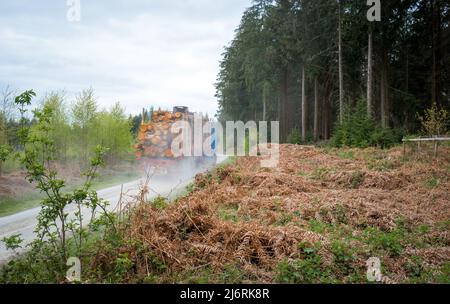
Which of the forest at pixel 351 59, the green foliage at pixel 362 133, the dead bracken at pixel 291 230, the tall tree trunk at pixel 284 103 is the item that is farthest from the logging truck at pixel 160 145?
the tall tree trunk at pixel 284 103

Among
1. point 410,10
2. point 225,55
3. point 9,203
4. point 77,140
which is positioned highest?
point 225,55

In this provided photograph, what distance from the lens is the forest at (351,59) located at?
2273 centimetres

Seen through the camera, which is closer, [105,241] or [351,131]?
[105,241]

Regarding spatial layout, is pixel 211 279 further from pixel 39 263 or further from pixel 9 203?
pixel 9 203

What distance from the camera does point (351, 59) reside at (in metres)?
29.0

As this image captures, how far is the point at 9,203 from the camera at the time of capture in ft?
35.0

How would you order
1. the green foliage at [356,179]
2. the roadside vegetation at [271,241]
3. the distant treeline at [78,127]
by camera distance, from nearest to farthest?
the roadside vegetation at [271,241] → the green foliage at [356,179] → the distant treeline at [78,127]

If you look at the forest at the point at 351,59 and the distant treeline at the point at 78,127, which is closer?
the distant treeline at the point at 78,127

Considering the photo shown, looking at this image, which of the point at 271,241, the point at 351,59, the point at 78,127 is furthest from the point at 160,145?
the point at 351,59

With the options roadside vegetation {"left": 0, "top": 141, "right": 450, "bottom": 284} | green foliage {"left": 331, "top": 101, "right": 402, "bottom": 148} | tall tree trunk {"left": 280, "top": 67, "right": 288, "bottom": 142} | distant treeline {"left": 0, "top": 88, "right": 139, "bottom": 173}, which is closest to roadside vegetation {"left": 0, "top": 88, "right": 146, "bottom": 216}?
distant treeline {"left": 0, "top": 88, "right": 139, "bottom": 173}

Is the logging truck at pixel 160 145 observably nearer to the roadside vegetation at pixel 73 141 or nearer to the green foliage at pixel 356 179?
the roadside vegetation at pixel 73 141

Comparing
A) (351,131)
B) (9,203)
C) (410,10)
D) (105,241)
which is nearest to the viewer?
(105,241)

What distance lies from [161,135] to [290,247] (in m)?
11.9

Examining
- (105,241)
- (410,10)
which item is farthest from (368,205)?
(410,10)
